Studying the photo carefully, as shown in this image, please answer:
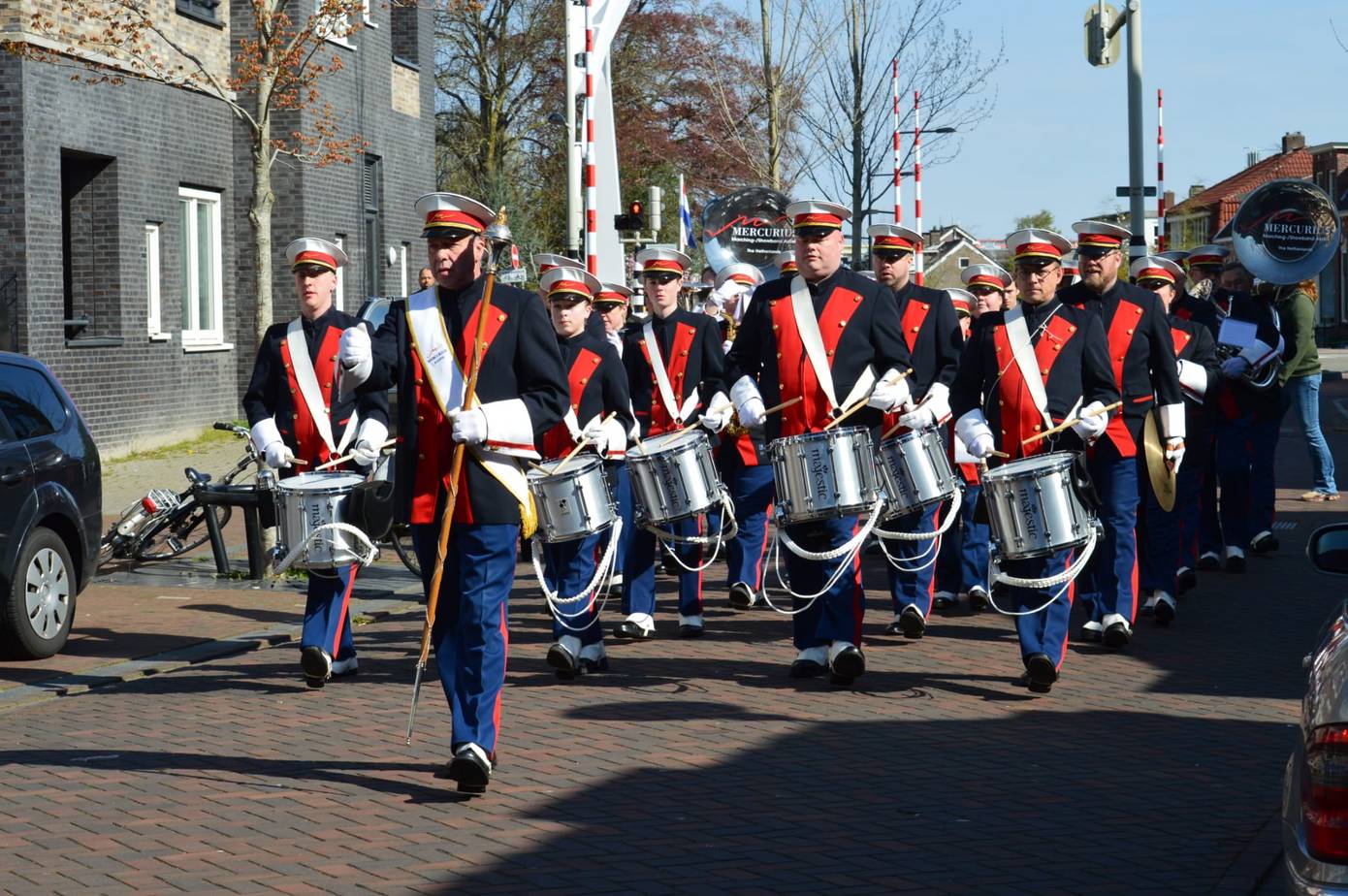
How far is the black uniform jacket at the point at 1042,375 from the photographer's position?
8812 millimetres

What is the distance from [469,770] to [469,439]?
1135mm

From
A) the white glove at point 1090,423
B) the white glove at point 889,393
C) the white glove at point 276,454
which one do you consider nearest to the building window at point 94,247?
the white glove at point 276,454

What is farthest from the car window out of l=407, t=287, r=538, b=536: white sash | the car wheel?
l=407, t=287, r=538, b=536: white sash

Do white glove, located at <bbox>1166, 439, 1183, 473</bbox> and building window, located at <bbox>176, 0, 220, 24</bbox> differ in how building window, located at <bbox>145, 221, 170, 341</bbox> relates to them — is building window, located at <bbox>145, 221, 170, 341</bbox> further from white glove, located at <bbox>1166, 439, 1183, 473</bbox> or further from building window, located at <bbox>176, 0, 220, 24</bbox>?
white glove, located at <bbox>1166, 439, 1183, 473</bbox>

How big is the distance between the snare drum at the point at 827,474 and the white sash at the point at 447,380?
185cm

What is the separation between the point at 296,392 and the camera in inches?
356

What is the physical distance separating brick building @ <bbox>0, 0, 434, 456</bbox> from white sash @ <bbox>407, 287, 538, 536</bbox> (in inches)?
510

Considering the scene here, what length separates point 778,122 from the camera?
32.5 m

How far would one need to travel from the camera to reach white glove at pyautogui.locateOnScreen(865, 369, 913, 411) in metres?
8.56

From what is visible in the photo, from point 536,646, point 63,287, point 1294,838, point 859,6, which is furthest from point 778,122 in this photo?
point 1294,838

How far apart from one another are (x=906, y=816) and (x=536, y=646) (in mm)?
4172

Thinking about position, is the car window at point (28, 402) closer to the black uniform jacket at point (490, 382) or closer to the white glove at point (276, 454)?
the white glove at point (276, 454)

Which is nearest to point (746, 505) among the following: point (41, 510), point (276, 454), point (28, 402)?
point (276, 454)

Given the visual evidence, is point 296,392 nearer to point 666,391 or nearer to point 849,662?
point 666,391
